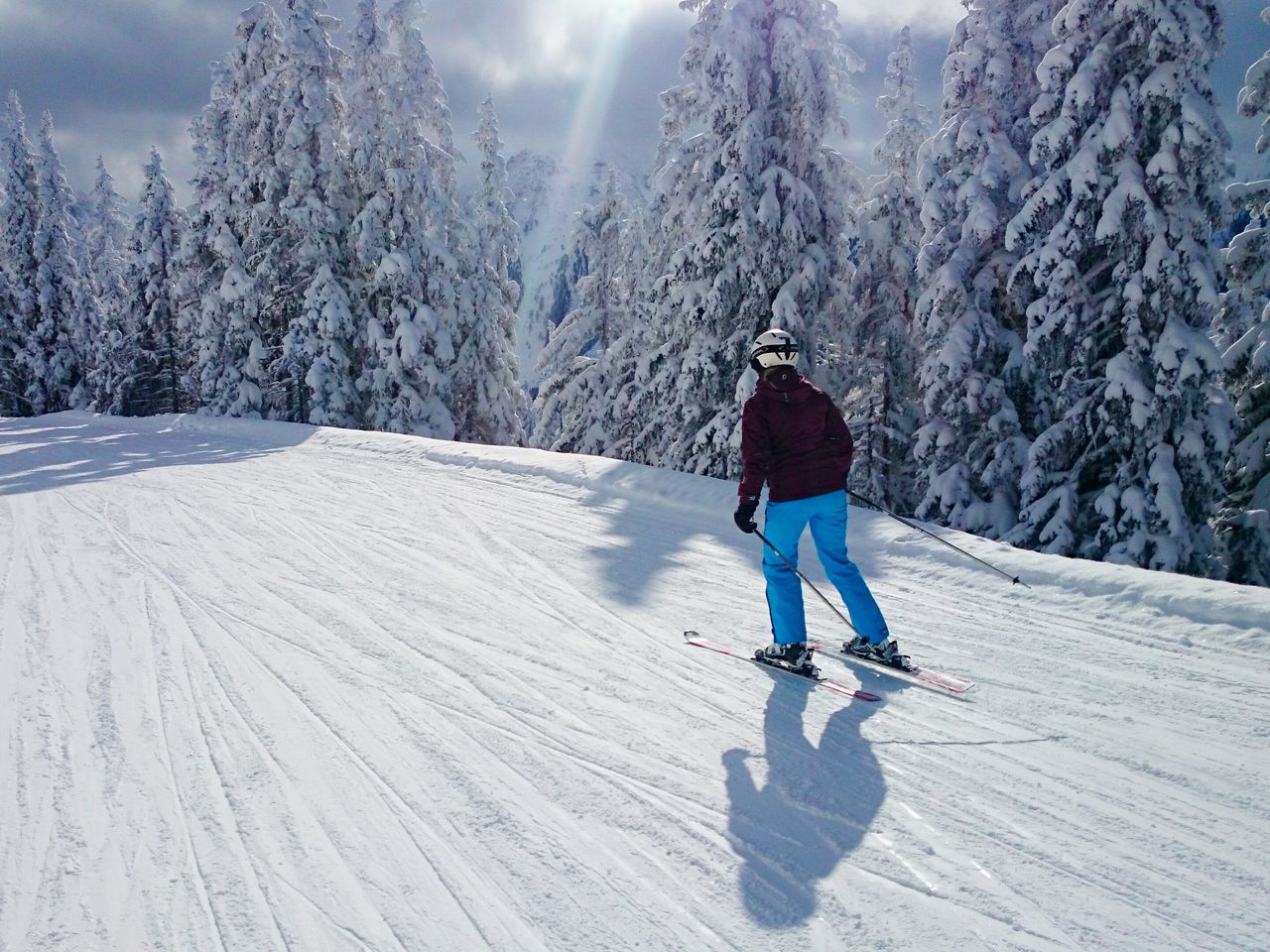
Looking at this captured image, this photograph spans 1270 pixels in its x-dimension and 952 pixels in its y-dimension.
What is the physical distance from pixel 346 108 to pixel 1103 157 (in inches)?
814

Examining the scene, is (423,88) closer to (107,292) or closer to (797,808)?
(797,808)

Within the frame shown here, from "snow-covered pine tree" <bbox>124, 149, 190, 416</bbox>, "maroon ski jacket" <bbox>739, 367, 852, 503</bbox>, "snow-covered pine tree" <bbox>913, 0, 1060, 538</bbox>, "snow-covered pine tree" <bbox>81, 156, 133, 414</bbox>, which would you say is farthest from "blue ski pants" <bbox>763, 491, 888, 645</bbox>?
"snow-covered pine tree" <bbox>81, 156, 133, 414</bbox>

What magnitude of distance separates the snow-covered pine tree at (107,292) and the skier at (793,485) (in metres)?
37.3

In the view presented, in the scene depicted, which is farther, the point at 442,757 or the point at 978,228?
the point at 978,228

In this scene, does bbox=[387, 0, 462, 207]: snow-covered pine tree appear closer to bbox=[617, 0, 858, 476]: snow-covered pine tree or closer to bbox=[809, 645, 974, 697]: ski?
bbox=[617, 0, 858, 476]: snow-covered pine tree

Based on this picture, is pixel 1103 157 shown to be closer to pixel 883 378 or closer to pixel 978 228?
pixel 978 228

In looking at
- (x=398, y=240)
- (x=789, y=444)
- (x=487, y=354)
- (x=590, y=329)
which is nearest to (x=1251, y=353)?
(x=789, y=444)

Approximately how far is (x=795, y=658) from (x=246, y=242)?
25.9m

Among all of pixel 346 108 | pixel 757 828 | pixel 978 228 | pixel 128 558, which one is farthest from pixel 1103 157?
pixel 346 108

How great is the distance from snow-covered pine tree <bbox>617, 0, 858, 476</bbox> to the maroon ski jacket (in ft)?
37.2

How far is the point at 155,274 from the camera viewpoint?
3319 cm

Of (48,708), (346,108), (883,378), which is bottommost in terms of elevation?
(48,708)

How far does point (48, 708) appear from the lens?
14.5ft

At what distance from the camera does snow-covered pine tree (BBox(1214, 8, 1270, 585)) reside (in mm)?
13844
